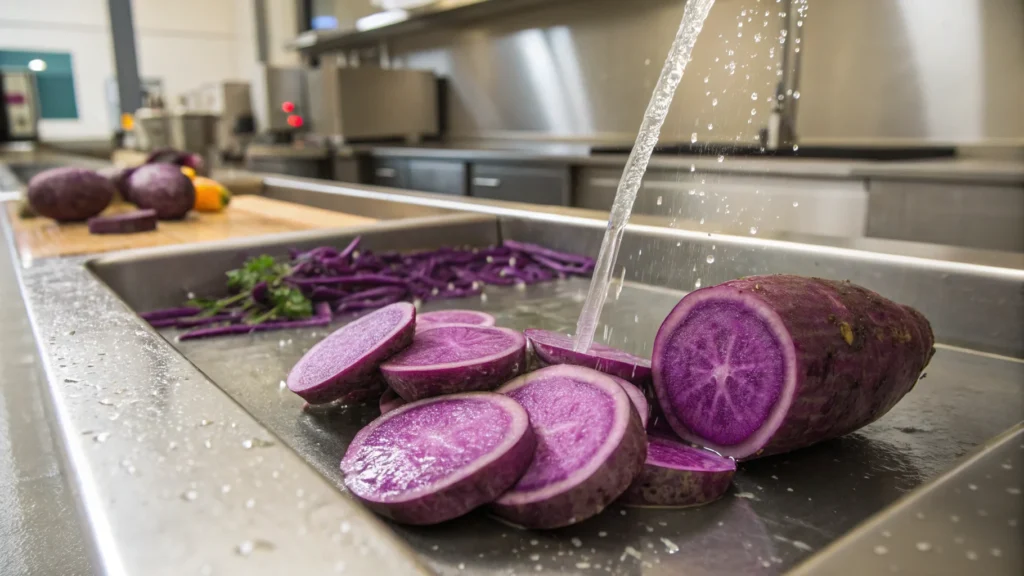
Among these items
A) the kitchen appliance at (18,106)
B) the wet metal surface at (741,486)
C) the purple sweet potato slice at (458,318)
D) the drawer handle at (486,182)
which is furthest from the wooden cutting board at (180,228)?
the kitchen appliance at (18,106)

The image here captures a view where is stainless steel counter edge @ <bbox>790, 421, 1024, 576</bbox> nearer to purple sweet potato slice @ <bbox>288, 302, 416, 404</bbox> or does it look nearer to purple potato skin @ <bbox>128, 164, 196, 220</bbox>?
purple sweet potato slice @ <bbox>288, 302, 416, 404</bbox>

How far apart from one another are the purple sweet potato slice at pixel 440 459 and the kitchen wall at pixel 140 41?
11.7 metres

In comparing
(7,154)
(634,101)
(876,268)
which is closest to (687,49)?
(876,268)

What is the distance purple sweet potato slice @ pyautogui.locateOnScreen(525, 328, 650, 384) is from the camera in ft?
2.88

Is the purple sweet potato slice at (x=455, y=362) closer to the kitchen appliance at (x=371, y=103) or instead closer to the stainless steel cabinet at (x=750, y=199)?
the stainless steel cabinet at (x=750, y=199)

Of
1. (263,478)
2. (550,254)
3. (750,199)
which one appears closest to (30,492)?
(263,478)

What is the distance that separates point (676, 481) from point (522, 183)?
168 inches

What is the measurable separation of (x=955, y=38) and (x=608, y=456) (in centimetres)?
385

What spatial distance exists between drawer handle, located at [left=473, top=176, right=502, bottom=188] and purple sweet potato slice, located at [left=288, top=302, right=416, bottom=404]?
4.16 m

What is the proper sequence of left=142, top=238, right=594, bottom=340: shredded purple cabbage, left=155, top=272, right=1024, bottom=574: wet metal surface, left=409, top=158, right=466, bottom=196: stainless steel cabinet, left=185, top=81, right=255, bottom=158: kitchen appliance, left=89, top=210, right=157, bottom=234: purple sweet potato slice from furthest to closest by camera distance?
left=185, top=81, right=255, bottom=158: kitchen appliance → left=409, top=158, right=466, bottom=196: stainless steel cabinet → left=89, top=210, right=157, bottom=234: purple sweet potato slice → left=142, top=238, right=594, bottom=340: shredded purple cabbage → left=155, top=272, right=1024, bottom=574: wet metal surface

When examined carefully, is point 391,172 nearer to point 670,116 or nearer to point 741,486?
point 670,116

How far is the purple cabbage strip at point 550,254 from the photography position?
201 centimetres

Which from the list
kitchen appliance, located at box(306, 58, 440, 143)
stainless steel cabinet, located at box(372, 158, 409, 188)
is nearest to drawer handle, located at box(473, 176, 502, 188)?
stainless steel cabinet, located at box(372, 158, 409, 188)

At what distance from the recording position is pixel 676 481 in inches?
28.5
